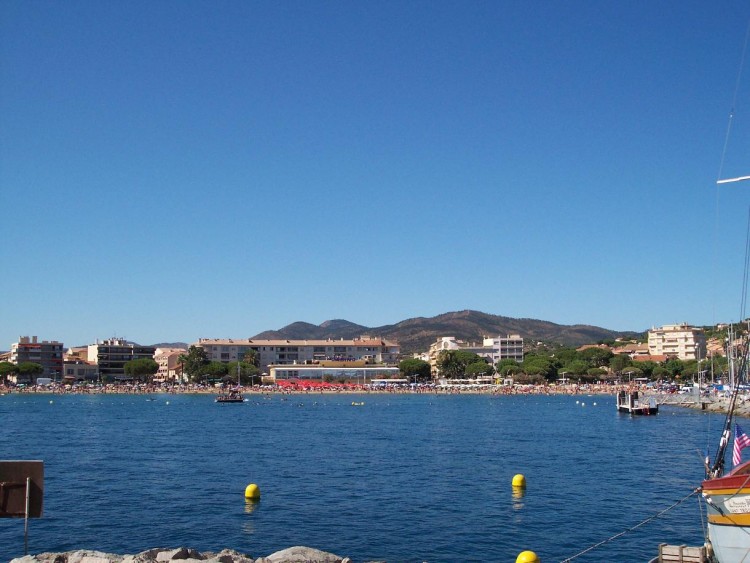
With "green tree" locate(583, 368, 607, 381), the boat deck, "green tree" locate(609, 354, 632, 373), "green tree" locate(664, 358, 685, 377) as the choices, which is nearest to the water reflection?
the boat deck

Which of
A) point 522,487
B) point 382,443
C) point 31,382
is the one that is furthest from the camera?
point 31,382

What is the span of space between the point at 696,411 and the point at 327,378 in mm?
94958

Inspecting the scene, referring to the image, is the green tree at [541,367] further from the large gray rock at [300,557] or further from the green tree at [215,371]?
the large gray rock at [300,557]

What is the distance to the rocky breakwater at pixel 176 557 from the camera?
16688 mm

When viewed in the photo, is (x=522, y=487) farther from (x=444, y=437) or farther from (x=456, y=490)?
(x=444, y=437)

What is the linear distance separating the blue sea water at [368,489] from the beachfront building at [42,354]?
128295 millimetres

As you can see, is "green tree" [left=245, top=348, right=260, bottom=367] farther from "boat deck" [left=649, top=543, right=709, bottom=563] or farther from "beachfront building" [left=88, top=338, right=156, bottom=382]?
"boat deck" [left=649, top=543, right=709, bottom=563]

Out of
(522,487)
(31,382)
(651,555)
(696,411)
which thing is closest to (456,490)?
(522,487)

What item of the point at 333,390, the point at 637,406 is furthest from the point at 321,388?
the point at 637,406

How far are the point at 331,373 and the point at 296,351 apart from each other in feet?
66.9

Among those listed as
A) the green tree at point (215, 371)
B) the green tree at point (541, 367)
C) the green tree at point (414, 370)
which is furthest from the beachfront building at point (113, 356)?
the green tree at point (541, 367)

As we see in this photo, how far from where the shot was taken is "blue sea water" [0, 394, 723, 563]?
78.0ft

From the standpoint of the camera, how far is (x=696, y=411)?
9306cm

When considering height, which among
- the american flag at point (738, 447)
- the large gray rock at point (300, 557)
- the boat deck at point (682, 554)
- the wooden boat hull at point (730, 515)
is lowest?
the boat deck at point (682, 554)
